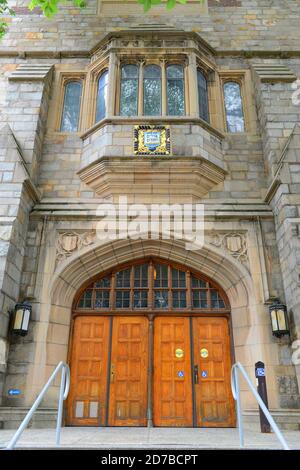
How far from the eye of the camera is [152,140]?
7.93m

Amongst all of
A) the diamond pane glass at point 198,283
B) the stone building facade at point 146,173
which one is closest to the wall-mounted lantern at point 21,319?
the stone building facade at point 146,173

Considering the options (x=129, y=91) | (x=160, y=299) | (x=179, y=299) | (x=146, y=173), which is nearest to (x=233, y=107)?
(x=129, y=91)

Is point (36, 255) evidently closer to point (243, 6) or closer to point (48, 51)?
point (48, 51)

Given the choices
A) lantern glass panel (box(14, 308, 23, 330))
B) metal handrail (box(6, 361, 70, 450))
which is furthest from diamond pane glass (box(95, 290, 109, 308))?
metal handrail (box(6, 361, 70, 450))

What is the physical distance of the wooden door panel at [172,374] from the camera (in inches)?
264

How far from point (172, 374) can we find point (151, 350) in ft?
1.88

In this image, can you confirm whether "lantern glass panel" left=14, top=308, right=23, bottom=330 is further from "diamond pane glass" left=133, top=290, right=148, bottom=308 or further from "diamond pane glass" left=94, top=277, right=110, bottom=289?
"diamond pane glass" left=133, top=290, right=148, bottom=308

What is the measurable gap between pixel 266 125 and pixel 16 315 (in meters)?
6.25

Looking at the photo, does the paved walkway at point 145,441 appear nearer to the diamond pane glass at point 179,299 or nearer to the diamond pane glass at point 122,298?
the diamond pane glass at point 179,299

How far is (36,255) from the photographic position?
23.8 ft

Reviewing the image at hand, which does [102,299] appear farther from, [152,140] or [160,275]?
[152,140]

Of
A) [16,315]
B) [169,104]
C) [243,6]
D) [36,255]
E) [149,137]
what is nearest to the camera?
[16,315]

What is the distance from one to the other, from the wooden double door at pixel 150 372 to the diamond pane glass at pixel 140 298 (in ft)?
0.83
